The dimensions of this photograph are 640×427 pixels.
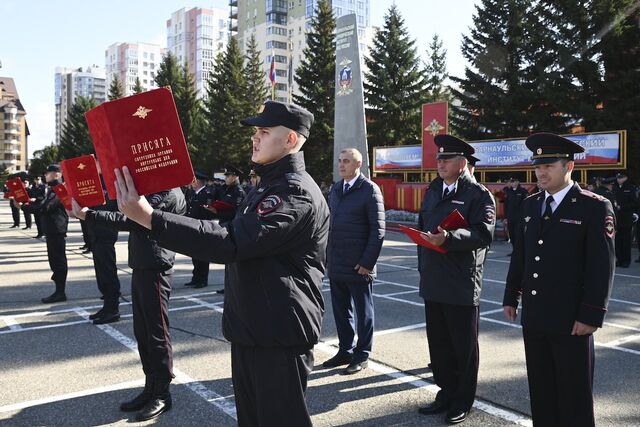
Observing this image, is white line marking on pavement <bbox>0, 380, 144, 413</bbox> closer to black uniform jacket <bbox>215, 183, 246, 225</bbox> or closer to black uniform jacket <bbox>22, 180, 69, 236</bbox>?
black uniform jacket <bbox>22, 180, 69, 236</bbox>

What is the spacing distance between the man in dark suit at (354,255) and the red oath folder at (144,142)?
3338 mm

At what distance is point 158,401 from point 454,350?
2305 millimetres

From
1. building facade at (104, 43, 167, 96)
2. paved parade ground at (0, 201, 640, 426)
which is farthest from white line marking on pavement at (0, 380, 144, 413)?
building facade at (104, 43, 167, 96)

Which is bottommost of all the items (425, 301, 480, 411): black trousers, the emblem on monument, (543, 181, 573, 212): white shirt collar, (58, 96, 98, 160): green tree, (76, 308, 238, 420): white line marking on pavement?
(76, 308, 238, 420): white line marking on pavement

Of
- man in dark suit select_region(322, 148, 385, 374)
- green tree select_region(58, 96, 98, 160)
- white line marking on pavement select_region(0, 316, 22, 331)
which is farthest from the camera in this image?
green tree select_region(58, 96, 98, 160)

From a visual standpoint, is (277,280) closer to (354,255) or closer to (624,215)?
(354,255)

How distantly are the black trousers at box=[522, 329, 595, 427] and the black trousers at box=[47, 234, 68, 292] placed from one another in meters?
7.18

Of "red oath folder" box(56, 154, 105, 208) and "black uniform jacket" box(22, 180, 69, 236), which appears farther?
"black uniform jacket" box(22, 180, 69, 236)

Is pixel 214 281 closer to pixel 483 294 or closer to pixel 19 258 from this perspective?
pixel 483 294

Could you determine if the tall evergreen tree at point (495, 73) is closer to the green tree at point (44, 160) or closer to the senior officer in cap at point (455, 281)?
the senior officer in cap at point (455, 281)

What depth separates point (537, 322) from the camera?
3.36 metres

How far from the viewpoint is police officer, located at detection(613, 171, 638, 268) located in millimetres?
12459

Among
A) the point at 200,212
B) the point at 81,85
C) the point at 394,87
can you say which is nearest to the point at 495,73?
the point at 394,87

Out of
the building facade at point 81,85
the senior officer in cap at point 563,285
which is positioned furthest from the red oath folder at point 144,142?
the building facade at point 81,85
